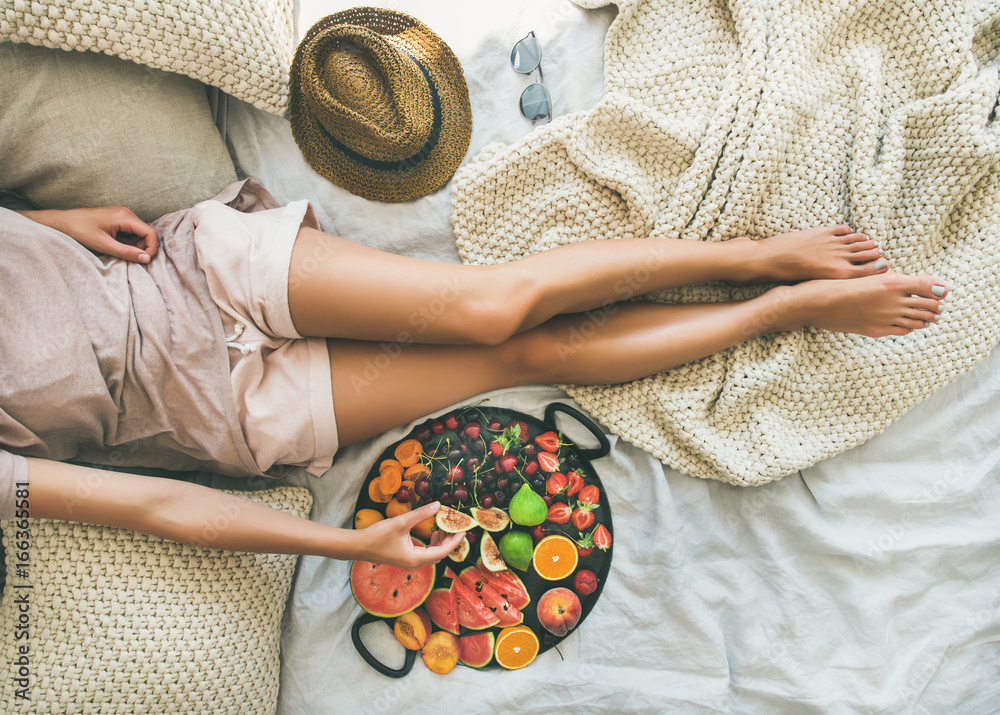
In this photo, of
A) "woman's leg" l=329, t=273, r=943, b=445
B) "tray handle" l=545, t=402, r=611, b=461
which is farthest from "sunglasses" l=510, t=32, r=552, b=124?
"tray handle" l=545, t=402, r=611, b=461

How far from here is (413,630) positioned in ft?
3.77

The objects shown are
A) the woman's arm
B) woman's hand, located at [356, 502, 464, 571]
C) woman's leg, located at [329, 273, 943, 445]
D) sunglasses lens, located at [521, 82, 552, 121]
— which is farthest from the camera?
sunglasses lens, located at [521, 82, 552, 121]

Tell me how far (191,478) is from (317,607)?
369 millimetres

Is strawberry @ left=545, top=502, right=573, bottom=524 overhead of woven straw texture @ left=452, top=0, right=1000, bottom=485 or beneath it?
beneath

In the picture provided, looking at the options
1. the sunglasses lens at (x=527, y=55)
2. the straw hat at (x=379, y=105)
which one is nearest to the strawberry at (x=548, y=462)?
the straw hat at (x=379, y=105)

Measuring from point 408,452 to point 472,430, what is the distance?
14 centimetres

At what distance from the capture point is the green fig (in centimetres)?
114

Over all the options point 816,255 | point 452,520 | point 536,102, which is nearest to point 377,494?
point 452,520

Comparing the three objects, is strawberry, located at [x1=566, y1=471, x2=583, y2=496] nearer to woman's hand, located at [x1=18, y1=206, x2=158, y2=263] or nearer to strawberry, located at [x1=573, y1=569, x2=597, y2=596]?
strawberry, located at [x1=573, y1=569, x2=597, y2=596]

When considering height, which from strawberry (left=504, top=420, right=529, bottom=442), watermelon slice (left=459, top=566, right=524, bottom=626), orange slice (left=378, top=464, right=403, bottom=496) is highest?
strawberry (left=504, top=420, right=529, bottom=442)

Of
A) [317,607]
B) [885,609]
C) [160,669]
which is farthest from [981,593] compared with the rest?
[160,669]

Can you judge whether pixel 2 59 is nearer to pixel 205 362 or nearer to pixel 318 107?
pixel 318 107

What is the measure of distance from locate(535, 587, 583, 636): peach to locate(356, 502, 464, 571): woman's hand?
26cm

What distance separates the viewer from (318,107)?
112 cm
